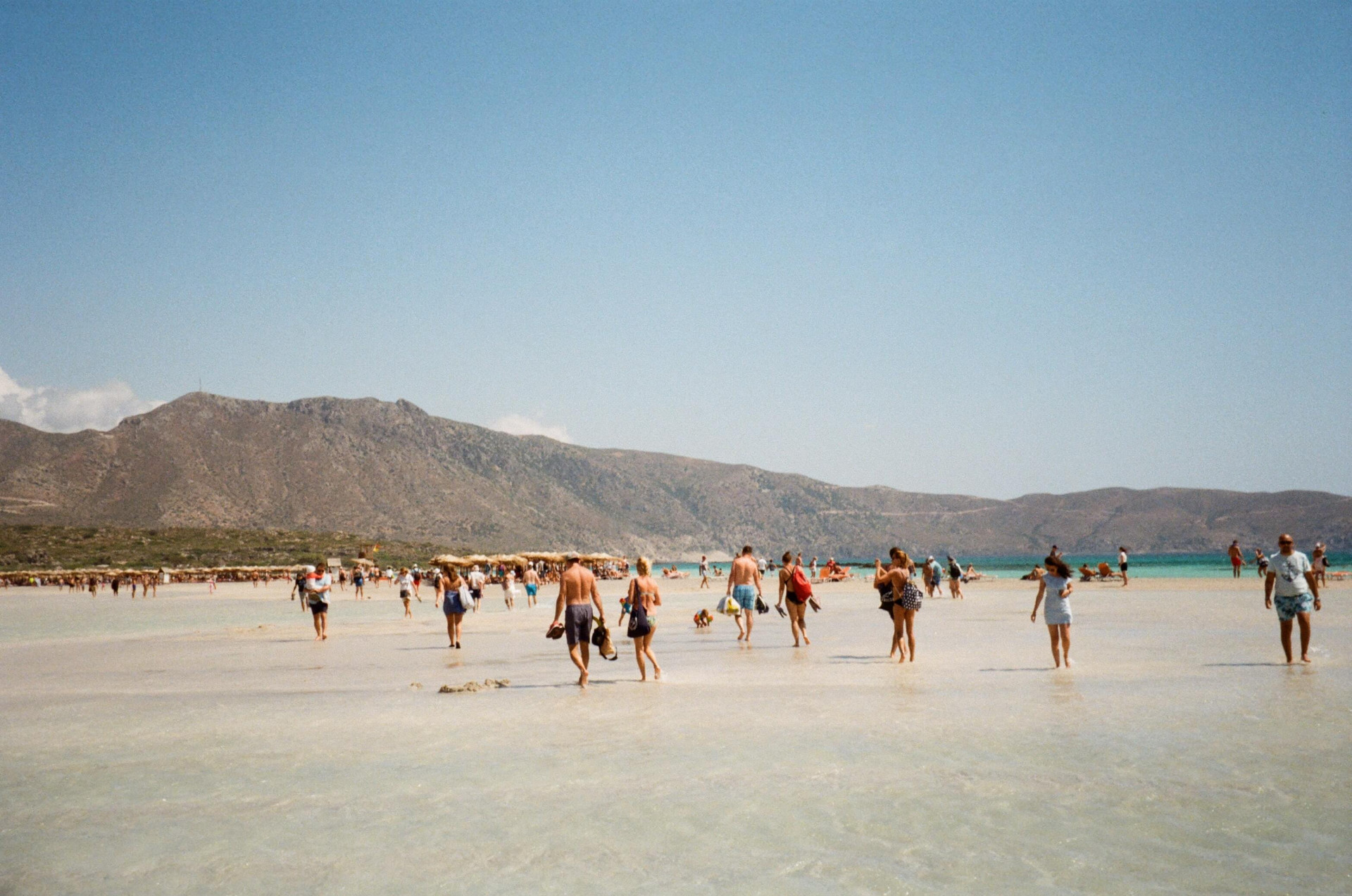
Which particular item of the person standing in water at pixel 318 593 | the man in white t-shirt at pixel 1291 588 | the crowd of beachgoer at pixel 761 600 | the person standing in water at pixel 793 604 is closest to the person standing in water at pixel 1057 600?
the crowd of beachgoer at pixel 761 600

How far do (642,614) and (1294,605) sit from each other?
9044 mm

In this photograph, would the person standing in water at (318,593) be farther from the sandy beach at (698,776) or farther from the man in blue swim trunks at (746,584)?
the man in blue swim trunks at (746,584)

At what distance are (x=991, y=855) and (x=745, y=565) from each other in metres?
13.8

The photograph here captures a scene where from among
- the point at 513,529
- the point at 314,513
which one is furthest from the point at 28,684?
the point at 513,529

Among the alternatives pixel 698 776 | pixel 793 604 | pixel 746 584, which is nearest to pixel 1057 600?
pixel 793 604

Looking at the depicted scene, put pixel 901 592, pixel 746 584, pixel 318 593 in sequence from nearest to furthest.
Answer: pixel 901 592
pixel 746 584
pixel 318 593

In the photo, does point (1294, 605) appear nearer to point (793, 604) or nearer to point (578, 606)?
point (793, 604)

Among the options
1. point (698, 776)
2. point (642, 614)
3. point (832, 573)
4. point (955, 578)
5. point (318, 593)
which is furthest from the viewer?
point (832, 573)

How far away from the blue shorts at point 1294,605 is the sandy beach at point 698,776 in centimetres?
79

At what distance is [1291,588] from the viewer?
13.1 m

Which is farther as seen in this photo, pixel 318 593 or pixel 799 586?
pixel 318 593

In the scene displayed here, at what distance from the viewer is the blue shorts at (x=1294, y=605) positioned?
43.2 ft

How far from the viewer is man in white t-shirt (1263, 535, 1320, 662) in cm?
Answer: 1311

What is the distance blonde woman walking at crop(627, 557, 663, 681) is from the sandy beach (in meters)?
0.63
